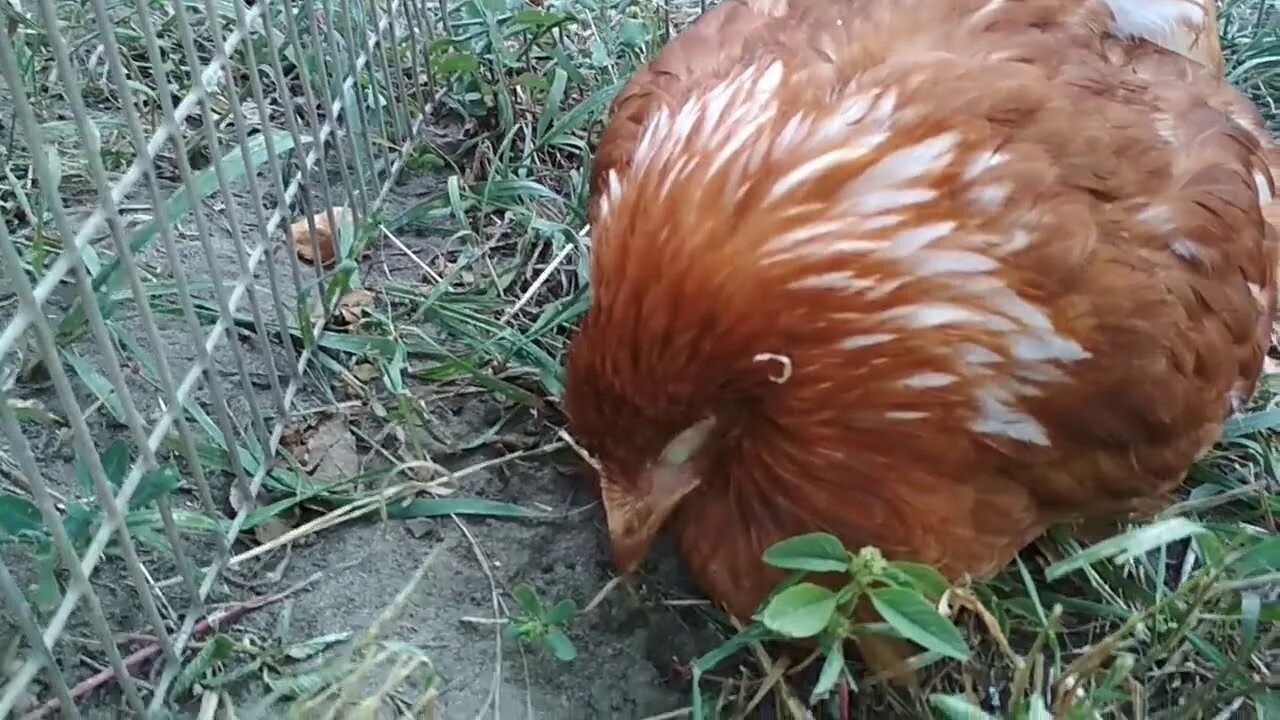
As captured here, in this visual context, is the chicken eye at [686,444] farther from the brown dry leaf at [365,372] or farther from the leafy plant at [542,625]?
the brown dry leaf at [365,372]

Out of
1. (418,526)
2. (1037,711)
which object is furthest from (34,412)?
(1037,711)

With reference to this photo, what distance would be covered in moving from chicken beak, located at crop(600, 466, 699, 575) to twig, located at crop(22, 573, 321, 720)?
404 millimetres

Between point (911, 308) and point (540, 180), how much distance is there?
1.05m

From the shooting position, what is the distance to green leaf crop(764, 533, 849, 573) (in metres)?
1.12

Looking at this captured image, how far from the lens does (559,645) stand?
52.7 inches

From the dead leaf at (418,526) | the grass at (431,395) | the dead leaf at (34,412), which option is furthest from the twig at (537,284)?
the dead leaf at (34,412)

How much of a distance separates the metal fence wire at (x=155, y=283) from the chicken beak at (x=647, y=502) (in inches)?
17.1

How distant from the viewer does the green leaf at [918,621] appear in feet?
3.51

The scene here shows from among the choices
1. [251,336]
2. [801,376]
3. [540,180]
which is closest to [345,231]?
[251,336]

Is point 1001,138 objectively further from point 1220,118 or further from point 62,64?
point 62,64

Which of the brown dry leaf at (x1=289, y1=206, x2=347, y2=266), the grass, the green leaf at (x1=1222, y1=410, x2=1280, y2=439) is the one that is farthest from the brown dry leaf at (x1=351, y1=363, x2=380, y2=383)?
the green leaf at (x1=1222, y1=410, x2=1280, y2=439)

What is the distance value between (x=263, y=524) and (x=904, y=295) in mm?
815

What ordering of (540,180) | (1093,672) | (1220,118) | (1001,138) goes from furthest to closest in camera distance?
(540,180), (1220,118), (1093,672), (1001,138)

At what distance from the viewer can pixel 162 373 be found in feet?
4.06
